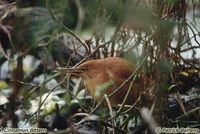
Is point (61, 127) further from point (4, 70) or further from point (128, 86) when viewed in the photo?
point (4, 70)

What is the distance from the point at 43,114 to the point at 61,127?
47 centimetres

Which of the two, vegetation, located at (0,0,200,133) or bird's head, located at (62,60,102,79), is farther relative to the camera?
bird's head, located at (62,60,102,79)

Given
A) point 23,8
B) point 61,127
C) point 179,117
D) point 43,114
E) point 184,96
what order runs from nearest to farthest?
point 61,127 < point 179,117 < point 43,114 < point 184,96 < point 23,8

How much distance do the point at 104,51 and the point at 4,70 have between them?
1.00m

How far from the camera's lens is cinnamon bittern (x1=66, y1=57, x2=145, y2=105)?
192 cm

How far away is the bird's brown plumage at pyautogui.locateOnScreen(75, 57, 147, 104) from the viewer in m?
1.92

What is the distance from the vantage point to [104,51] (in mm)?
2281

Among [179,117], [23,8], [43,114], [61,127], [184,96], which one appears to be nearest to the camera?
[61,127]

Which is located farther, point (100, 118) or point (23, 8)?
point (23, 8)

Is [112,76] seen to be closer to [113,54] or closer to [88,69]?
[88,69]

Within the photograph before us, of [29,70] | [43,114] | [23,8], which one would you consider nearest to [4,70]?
[29,70]

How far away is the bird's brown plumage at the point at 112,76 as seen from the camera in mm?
1915

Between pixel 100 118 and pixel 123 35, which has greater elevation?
pixel 123 35

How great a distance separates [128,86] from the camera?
6.34 ft
